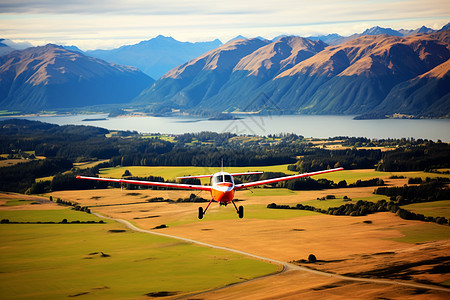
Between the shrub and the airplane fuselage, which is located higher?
the airplane fuselage

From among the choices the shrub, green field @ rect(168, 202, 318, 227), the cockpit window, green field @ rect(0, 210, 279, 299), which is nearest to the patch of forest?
green field @ rect(168, 202, 318, 227)

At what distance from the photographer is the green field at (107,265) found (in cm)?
10644

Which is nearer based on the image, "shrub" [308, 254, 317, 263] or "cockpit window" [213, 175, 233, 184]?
"cockpit window" [213, 175, 233, 184]

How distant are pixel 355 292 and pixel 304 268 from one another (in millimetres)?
17685

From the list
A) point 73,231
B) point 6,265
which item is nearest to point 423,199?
point 73,231

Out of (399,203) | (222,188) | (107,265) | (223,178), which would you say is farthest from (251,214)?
(222,188)

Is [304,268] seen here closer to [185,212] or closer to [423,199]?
[185,212]

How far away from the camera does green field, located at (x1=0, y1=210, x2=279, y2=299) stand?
106 meters

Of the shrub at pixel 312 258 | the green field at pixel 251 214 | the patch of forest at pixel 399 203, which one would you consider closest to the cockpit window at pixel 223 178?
the shrub at pixel 312 258

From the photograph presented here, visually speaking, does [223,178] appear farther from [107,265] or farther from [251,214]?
[251,214]

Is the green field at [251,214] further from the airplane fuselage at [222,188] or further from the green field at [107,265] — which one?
the airplane fuselage at [222,188]

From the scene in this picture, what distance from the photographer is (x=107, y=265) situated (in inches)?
4791

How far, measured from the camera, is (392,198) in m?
181

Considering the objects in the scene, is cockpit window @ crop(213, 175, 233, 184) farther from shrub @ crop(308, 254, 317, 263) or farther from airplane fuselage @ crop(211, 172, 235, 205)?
shrub @ crop(308, 254, 317, 263)
